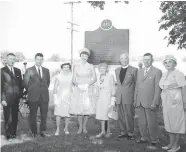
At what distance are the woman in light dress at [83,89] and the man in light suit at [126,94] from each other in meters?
0.76

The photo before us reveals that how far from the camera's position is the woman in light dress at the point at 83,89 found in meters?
6.23

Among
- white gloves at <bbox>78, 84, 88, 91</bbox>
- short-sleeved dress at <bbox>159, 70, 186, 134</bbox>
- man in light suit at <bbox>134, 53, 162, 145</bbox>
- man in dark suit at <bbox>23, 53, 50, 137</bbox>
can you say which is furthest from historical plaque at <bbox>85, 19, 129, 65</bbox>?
short-sleeved dress at <bbox>159, 70, 186, 134</bbox>

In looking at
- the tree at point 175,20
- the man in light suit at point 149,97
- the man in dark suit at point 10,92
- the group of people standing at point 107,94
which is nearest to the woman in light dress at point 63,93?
the group of people standing at point 107,94

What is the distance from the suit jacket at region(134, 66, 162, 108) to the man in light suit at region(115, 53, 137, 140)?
354 millimetres

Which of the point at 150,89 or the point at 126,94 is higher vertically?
the point at 150,89

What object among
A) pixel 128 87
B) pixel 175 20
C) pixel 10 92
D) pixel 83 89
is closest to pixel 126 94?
pixel 128 87

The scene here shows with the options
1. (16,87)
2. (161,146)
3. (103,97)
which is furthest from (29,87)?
(161,146)

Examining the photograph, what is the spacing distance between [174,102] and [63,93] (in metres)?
2.92

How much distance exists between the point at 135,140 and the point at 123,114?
2.27 ft

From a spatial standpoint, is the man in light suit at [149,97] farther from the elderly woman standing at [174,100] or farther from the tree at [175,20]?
the tree at [175,20]

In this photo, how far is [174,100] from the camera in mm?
4891

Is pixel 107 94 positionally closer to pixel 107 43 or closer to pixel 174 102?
pixel 107 43

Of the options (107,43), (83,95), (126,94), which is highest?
(107,43)

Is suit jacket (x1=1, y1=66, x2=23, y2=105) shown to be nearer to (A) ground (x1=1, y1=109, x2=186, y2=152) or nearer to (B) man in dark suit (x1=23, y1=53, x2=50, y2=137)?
(B) man in dark suit (x1=23, y1=53, x2=50, y2=137)
